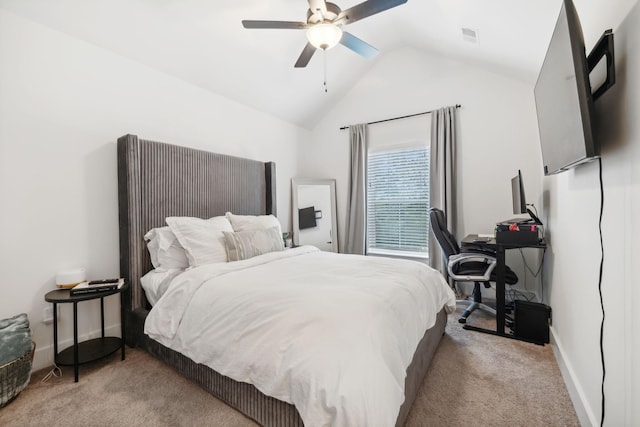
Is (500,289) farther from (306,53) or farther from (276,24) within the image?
(276,24)

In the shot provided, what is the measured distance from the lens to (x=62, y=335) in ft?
6.95

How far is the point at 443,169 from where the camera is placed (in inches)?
139

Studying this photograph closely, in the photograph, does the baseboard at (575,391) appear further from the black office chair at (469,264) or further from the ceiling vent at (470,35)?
the ceiling vent at (470,35)

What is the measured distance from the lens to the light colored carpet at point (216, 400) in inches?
58.7

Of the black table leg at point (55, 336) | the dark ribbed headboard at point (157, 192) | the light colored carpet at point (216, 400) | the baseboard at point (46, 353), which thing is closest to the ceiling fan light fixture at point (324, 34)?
the dark ribbed headboard at point (157, 192)

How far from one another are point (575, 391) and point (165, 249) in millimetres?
3029

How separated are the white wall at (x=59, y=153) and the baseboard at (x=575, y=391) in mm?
3371

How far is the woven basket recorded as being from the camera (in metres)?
1.58

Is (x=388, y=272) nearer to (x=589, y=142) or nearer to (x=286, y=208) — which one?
(x=589, y=142)

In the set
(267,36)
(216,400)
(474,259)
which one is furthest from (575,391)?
(267,36)

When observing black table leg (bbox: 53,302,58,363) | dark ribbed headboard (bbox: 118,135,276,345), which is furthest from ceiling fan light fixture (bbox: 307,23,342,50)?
black table leg (bbox: 53,302,58,363)

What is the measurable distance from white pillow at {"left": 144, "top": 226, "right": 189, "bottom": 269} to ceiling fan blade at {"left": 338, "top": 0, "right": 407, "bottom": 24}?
2.28 metres

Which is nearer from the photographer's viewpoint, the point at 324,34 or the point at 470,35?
the point at 324,34

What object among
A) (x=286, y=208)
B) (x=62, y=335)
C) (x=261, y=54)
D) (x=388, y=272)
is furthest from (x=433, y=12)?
(x=62, y=335)
